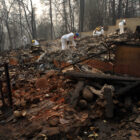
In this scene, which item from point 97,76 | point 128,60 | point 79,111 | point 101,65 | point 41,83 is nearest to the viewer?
point 79,111

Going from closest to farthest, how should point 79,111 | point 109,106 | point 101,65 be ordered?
point 109,106, point 79,111, point 101,65

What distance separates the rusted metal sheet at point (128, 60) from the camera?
486cm

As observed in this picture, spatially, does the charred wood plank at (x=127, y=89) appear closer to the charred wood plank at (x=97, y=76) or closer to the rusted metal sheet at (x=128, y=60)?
the charred wood plank at (x=97, y=76)

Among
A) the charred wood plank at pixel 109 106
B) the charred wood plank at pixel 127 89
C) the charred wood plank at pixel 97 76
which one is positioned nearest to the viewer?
the charred wood plank at pixel 109 106

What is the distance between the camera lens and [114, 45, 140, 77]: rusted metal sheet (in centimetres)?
486

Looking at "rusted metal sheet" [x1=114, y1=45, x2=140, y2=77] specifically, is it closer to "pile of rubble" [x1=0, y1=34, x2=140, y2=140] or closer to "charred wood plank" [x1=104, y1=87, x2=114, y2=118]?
"pile of rubble" [x1=0, y1=34, x2=140, y2=140]

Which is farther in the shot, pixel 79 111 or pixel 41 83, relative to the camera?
pixel 41 83

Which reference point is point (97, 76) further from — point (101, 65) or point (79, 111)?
point (101, 65)

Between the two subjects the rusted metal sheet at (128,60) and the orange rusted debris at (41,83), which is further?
the orange rusted debris at (41,83)

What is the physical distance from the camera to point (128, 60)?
5113mm

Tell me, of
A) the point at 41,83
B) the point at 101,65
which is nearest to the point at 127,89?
the point at 101,65

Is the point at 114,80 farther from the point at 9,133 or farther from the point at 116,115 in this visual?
the point at 9,133

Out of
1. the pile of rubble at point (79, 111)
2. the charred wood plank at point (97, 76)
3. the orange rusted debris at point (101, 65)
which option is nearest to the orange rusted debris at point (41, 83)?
the pile of rubble at point (79, 111)

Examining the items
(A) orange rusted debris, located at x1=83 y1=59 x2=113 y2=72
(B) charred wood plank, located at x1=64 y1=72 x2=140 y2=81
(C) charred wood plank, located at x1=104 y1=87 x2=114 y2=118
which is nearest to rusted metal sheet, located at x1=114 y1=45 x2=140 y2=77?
(A) orange rusted debris, located at x1=83 y1=59 x2=113 y2=72
